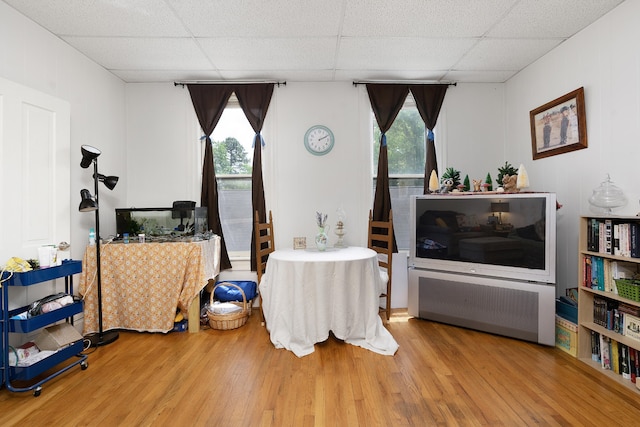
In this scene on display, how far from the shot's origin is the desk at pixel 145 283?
310 centimetres

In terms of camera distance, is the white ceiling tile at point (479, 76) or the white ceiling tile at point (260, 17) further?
the white ceiling tile at point (479, 76)

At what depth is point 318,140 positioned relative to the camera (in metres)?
3.93

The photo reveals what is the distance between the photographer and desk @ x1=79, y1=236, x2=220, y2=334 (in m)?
3.10

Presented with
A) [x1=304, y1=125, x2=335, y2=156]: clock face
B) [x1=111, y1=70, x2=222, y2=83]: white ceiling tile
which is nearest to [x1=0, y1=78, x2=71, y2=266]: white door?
[x1=111, y1=70, x2=222, y2=83]: white ceiling tile

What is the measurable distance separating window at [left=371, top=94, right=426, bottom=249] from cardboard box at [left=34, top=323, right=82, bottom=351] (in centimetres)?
324

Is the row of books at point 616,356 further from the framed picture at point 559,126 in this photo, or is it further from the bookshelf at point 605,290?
the framed picture at point 559,126

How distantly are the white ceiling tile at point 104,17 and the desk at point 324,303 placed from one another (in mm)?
2155

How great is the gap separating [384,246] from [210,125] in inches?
97.6

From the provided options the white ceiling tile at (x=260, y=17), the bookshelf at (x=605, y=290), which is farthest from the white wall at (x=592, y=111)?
the white ceiling tile at (x=260, y=17)

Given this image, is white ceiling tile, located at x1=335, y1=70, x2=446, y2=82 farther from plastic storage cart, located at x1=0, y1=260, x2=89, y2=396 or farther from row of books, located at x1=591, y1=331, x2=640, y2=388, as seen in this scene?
plastic storage cart, located at x1=0, y1=260, x2=89, y2=396

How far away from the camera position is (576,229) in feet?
9.68

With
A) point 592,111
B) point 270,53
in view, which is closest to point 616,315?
point 592,111

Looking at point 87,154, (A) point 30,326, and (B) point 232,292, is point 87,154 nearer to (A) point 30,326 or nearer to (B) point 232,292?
(A) point 30,326

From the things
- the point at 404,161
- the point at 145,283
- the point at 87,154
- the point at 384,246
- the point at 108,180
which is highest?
the point at 404,161
